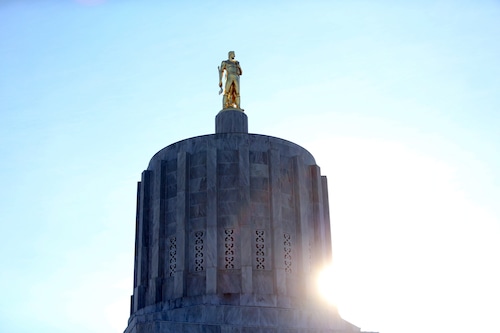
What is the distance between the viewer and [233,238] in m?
32.8

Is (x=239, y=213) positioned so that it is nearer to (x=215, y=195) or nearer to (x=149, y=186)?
(x=215, y=195)

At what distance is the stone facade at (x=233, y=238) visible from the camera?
31406 millimetres

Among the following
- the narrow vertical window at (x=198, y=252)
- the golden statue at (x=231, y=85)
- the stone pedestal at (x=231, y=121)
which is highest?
the golden statue at (x=231, y=85)

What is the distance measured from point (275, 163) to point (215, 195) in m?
3.76

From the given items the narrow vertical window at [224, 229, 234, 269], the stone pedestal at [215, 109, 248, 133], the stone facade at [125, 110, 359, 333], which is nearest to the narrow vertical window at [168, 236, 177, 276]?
the stone facade at [125, 110, 359, 333]

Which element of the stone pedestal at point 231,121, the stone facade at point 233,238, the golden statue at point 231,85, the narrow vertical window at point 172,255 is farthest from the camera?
the golden statue at point 231,85

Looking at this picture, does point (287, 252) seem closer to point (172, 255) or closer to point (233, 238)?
point (233, 238)

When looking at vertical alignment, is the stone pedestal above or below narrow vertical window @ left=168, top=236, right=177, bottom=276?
above

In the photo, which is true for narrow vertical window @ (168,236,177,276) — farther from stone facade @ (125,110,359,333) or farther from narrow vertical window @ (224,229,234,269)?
narrow vertical window @ (224,229,234,269)

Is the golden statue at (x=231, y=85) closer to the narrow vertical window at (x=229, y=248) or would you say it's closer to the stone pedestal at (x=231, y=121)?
the stone pedestal at (x=231, y=121)

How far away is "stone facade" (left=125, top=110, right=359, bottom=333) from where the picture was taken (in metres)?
31.4

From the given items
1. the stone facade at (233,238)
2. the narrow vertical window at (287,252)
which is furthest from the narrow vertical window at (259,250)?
the narrow vertical window at (287,252)

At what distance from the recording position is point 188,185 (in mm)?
34500

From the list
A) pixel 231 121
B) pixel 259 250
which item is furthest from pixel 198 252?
pixel 231 121
